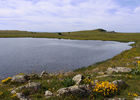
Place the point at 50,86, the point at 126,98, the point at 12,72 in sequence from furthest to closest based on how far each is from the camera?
1. the point at 12,72
2. the point at 50,86
3. the point at 126,98

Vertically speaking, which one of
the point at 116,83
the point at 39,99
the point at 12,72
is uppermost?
the point at 116,83

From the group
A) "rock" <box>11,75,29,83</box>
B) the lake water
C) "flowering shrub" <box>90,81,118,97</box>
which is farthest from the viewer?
the lake water


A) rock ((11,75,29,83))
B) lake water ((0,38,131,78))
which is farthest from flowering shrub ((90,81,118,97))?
lake water ((0,38,131,78))

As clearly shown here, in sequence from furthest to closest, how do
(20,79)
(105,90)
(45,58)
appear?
(45,58), (20,79), (105,90)

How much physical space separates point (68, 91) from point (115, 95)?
130 inches

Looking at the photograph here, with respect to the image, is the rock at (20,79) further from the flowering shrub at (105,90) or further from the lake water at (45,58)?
the lake water at (45,58)

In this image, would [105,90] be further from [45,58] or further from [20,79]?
[45,58]

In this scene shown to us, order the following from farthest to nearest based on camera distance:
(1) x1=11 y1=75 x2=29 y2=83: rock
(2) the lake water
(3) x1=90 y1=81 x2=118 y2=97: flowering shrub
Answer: (2) the lake water < (1) x1=11 y1=75 x2=29 y2=83: rock < (3) x1=90 y1=81 x2=118 y2=97: flowering shrub

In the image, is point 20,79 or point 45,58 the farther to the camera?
point 45,58

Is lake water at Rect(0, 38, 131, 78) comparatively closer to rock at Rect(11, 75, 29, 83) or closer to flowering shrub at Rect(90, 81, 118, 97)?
rock at Rect(11, 75, 29, 83)

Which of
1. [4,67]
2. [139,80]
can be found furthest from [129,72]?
[4,67]

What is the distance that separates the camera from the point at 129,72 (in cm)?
1523

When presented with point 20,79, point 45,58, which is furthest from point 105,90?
point 45,58

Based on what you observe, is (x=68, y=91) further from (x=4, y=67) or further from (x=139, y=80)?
(x=4, y=67)
